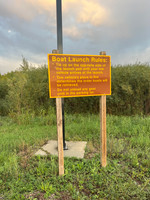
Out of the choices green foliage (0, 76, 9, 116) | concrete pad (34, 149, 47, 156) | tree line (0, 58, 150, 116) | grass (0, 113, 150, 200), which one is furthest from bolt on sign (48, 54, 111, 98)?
green foliage (0, 76, 9, 116)

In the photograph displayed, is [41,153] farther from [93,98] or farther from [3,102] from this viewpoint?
[3,102]

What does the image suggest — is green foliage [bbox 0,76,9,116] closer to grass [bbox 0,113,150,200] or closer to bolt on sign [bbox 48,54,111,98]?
grass [bbox 0,113,150,200]

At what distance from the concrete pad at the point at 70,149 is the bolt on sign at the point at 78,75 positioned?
1.45 m

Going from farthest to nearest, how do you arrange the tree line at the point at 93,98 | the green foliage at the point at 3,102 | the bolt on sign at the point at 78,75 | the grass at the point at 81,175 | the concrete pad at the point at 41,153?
the green foliage at the point at 3,102 < the tree line at the point at 93,98 < the concrete pad at the point at 41,153 < the bolt on sign at the point at 78,75 < the grass at the point at 81,175

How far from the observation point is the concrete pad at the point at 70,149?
3334 millimetres

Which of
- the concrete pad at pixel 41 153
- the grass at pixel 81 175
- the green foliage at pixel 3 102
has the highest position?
the green foliage at pixel 3 102

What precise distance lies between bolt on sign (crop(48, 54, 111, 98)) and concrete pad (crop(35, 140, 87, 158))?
1.45m

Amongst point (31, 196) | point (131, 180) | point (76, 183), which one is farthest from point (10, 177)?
point (131, 180)

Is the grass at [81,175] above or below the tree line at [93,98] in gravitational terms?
below

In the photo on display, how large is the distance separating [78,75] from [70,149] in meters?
1.87

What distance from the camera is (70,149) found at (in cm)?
359

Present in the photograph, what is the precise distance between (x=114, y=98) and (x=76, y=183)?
5.24m

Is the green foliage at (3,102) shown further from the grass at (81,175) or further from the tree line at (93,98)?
the grass at (81,175)

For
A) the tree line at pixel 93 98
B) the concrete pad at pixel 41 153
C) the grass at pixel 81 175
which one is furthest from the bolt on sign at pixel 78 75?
the tree line at pixel 93 98
